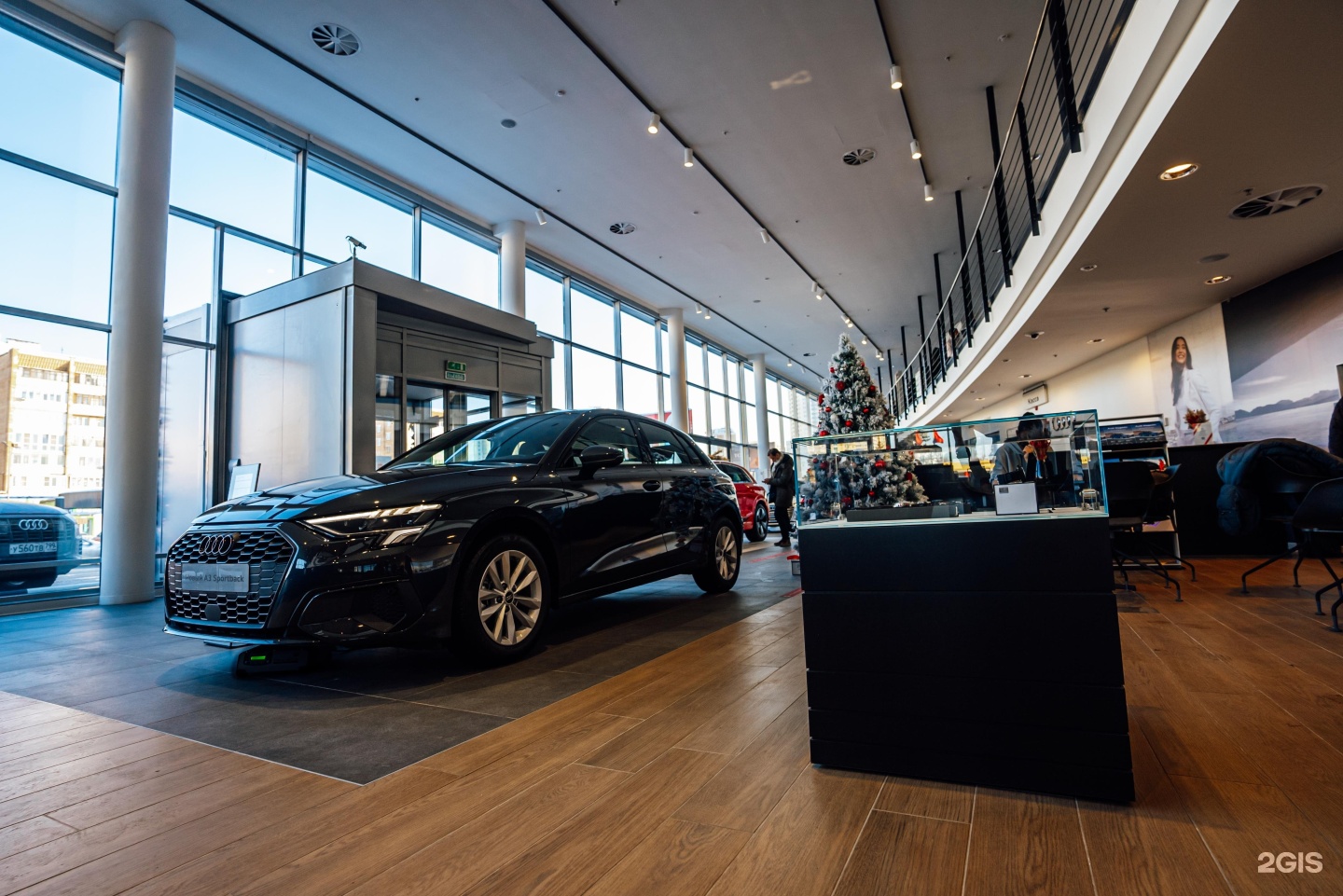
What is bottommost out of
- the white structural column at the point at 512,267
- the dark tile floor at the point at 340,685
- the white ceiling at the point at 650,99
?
the dark tile floor at the point at 340,685

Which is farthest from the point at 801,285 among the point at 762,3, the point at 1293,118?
the point at 1293,118

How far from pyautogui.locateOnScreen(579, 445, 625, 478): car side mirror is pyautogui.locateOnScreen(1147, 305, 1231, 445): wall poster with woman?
29.4 feet

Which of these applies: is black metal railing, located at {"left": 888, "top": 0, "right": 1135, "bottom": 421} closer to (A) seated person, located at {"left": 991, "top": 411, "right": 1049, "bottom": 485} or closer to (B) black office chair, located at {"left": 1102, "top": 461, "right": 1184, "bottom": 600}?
(B) black office chair, located at {"left": 1102, "top": 461, "right": 1184, "bottom": 600}

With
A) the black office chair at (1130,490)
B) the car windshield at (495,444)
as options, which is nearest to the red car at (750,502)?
the black office chair at (1130,490)

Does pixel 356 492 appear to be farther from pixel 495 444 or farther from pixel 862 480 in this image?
pixel 862 480

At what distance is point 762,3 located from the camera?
6457mm

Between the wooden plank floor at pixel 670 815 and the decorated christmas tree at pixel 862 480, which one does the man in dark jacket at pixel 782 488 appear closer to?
the wooden plank floor at pixel 670 815

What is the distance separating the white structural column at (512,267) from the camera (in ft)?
35.6

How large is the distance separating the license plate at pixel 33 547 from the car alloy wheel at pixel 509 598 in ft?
18.9

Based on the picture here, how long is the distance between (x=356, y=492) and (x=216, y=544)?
62 centimetres

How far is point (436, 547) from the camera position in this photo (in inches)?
110

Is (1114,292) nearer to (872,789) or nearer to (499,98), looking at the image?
(499,98)

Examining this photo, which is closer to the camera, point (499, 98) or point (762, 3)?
point (762, 3)

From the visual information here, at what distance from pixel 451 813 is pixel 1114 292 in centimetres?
935
